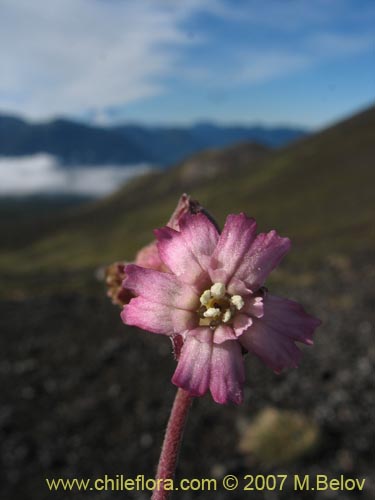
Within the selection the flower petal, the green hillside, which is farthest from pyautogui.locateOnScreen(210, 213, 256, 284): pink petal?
the green hillside

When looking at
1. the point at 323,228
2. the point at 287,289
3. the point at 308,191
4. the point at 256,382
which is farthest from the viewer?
the point at 308,191

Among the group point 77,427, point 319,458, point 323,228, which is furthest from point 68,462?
point 323,228

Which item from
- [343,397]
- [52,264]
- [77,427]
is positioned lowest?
[343,397]

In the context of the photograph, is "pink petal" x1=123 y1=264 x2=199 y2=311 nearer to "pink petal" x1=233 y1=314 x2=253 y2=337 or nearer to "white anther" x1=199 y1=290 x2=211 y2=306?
"white anther" x1=199 y1=290 x2=211 y2=306

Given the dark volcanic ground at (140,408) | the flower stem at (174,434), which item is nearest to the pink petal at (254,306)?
the flower stem at (174,434)

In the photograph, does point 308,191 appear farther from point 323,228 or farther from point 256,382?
point 256,382

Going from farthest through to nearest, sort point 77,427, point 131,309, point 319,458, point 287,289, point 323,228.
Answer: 1. point 323,228
2. point 287,289
3. point 77,427
4. point 319,458
5. point 131,309

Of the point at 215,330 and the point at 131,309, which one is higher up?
the point at 131,309

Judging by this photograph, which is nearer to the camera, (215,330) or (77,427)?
(215,330)
